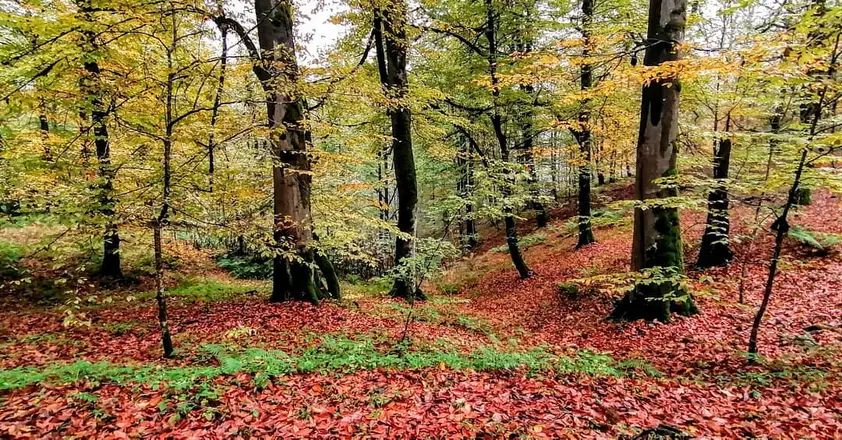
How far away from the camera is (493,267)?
16906 mm

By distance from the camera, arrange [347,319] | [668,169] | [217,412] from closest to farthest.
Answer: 1. [217,412]
2. [668,169]
3. [347,319]

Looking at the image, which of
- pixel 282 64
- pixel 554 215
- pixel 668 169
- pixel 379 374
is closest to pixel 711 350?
pixel 668 169

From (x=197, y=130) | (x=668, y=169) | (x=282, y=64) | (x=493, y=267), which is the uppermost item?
(x=282, y=64)

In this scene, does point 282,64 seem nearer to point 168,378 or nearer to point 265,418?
point 168,378

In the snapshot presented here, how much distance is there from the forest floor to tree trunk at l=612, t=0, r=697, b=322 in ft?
1.87

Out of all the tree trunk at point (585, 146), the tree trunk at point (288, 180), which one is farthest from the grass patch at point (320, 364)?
the tree trunk at point (585, 146)

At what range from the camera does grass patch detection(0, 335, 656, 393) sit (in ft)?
14.5

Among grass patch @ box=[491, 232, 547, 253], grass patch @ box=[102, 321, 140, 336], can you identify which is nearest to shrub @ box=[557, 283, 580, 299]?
grass patch @ box=[491, 232, 547, 253]

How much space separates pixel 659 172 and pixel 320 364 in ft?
22.8

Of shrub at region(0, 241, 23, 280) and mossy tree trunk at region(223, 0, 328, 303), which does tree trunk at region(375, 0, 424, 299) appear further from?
shrub at region(0, 241, 23, 280)

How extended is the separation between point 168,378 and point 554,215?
72.1ft

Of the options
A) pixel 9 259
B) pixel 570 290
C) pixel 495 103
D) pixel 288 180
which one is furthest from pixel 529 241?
pixel 9 259

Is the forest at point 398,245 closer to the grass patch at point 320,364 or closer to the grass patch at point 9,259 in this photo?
the grass patch at point 320,364

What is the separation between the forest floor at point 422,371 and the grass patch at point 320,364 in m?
0.03
